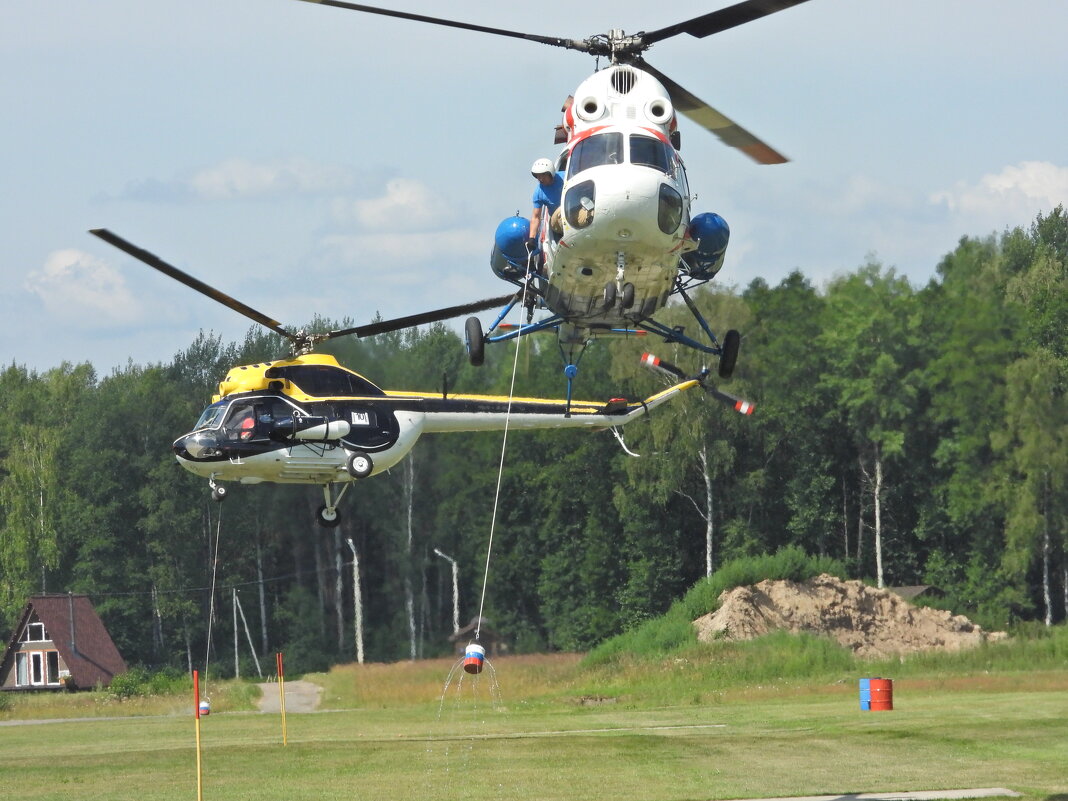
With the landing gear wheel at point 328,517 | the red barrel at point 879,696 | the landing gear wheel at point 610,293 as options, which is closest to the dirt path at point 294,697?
the red barrel at point 879,696

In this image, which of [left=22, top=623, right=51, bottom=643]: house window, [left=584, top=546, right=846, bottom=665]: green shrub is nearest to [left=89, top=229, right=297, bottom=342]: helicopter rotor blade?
[left=584, top=546, right=846, bottom=665]: green shrub

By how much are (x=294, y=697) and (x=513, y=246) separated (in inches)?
1267

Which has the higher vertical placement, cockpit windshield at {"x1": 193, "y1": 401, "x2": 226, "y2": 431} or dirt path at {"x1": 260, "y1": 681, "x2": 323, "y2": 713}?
cockpit windshield at {"x1": 193, "y1": 401, "x2": 226, "y2": 431}

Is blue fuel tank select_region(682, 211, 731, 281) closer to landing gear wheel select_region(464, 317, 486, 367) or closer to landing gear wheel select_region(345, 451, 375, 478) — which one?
landing gear wheel select_region(464, 317, 486, 367)

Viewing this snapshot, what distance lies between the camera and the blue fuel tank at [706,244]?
21281mm

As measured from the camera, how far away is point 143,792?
24.1 m

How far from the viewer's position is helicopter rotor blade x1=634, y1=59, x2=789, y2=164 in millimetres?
20969

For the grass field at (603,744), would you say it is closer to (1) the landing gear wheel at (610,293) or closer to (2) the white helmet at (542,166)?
(1) the landing gear wheel at (610,293)

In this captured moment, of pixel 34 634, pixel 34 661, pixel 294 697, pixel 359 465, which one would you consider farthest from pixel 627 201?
→ pixel 34 661

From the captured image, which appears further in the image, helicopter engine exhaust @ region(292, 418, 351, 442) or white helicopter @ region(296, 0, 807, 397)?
helicopter engine exhaust @ region(292, 418, 351, 442)

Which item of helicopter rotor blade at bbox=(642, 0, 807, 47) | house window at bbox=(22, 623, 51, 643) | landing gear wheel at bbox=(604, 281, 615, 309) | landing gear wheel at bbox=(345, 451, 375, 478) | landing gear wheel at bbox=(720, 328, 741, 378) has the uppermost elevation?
helicopter rotor blade at bbox=(642, 0, 807, 47)

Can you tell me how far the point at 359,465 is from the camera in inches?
973

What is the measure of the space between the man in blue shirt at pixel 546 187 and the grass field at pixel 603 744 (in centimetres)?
865

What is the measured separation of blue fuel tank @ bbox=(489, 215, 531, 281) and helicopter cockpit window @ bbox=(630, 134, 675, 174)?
120 inches
